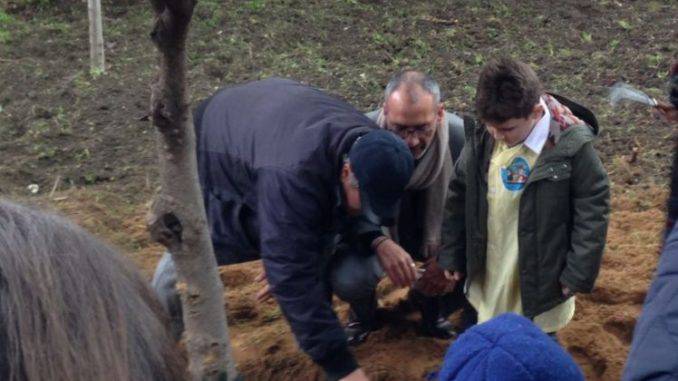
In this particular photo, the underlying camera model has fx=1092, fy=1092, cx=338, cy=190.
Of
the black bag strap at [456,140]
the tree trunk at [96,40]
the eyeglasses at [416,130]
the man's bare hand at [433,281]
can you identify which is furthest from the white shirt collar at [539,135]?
the tree trunk at [96,40]

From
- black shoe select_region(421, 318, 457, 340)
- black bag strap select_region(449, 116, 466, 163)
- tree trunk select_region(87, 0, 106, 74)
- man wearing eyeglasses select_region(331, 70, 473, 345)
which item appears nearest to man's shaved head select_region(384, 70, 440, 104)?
man wearing eyeglasses select_region(331, 70, 473, 345)

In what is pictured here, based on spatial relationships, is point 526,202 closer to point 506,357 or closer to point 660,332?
point 506,357

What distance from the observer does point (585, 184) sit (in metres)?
3.43

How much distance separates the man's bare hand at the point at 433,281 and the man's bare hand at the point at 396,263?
220 millimetres

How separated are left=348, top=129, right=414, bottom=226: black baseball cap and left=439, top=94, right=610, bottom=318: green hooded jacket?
0.45 m

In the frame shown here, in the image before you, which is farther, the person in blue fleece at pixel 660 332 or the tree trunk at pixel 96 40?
the tree trunk at pixel 96 40

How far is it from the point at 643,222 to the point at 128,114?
10.6ft

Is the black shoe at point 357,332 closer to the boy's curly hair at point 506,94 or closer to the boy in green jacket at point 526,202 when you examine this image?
the boy in green jacket at point 526,202

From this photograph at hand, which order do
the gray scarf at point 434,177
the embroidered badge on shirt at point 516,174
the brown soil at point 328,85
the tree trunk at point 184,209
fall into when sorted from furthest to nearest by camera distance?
1. the brown soil at point 328,85
2. the gray scarf at point 434,177
3. the embroidered badge on shirt at point 516,174
4. the tree trunk at point 184,209

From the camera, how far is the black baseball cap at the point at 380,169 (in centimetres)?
314

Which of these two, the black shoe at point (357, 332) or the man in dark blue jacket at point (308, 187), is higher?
the man in dark blue jacket at point (308, 187)

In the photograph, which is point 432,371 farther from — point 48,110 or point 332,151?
point 48,110

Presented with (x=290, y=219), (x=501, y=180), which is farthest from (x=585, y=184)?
(x=290, y=219)

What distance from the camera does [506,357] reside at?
1983mm
